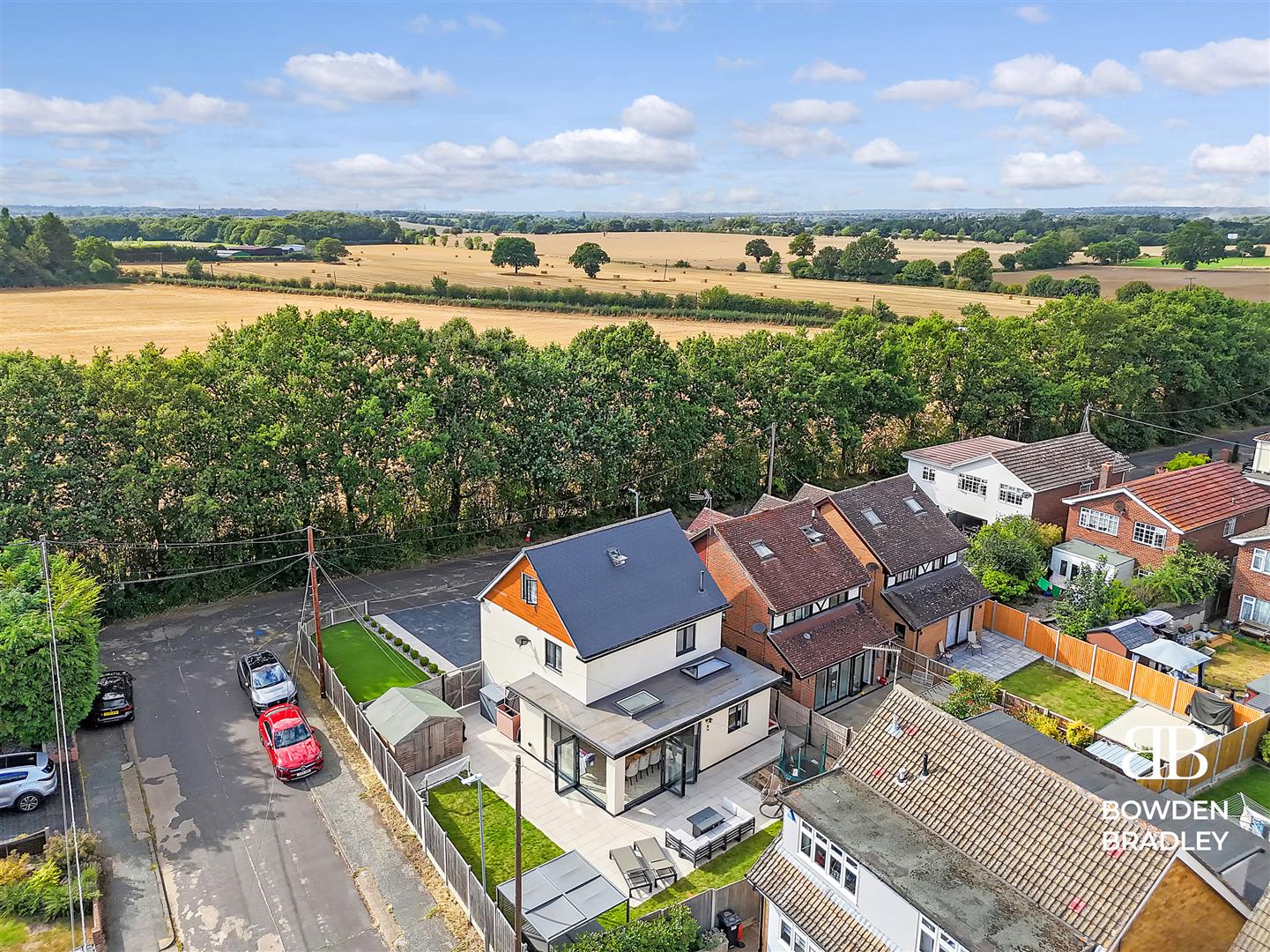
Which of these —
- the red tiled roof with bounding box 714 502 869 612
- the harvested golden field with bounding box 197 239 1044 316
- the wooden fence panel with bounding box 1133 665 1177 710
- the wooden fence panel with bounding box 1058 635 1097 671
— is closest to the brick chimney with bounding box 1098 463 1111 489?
the wooden fence panel with bounding box 1058 635 1097 671

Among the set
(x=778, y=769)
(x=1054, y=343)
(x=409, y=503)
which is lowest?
(x=778, y=769)

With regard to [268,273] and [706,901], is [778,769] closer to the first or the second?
[706,901]

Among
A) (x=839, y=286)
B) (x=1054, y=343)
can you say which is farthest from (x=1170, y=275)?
(x=1054, y=343)

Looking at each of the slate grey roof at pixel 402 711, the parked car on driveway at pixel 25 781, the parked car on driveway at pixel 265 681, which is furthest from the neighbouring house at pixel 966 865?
the parked car on driveway at pixel 25 781

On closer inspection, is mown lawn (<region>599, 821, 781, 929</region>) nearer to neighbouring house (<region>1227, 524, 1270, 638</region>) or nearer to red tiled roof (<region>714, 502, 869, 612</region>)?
red tiled roof (<region>714, 502, 869, 612</region>)

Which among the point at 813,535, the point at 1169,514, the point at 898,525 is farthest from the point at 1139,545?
the point at 813,535
